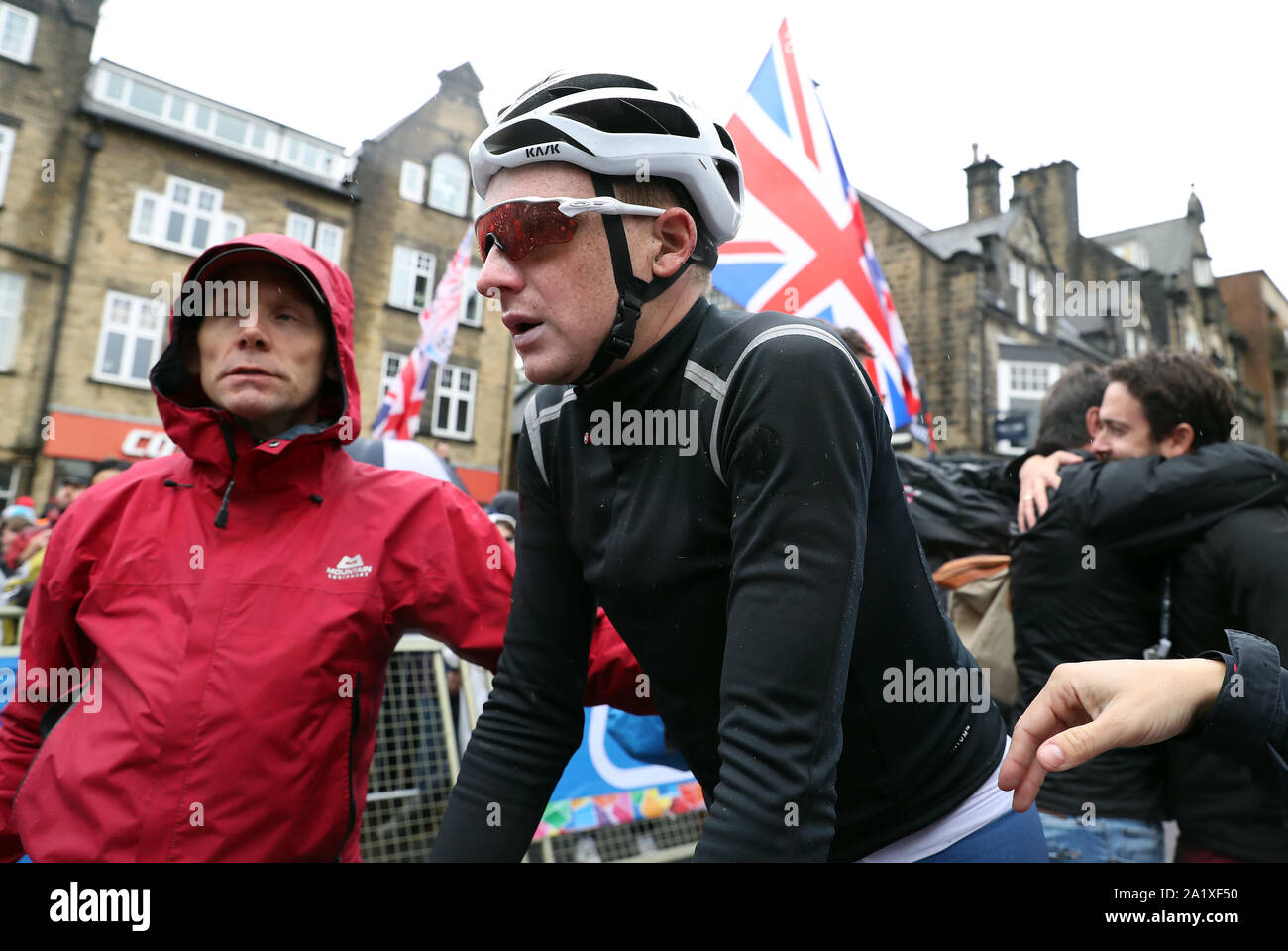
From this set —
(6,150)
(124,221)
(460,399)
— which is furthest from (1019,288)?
(6,150)

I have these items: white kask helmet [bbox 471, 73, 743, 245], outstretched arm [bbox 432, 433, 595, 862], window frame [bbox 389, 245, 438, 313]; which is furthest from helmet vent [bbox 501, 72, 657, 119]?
window frame [bbox 389, 245, 438, 313]

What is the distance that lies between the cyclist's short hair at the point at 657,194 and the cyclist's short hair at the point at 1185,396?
178 cm

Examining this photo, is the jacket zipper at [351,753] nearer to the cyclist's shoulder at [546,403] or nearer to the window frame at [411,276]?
the cyclist's shoulder at [546,403]

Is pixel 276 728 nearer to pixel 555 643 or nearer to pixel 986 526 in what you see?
pixel 555 643

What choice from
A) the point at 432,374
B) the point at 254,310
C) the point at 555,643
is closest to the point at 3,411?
the point at 432,374

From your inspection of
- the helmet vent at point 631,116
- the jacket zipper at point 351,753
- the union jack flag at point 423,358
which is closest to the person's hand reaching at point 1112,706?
the helmet vent at point 631,116

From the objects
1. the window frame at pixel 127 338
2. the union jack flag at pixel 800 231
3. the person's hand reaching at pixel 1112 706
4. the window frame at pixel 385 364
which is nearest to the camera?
the person's hand reaching at pixel 1112 706

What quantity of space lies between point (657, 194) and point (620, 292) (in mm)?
185

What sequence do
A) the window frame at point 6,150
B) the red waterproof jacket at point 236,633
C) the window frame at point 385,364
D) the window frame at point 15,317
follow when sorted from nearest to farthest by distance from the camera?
1. the red waterproof jacket at point 236,633
2. the window frame at point 6,150
3. the window frame at point 15,317
4. the window frame at point 385,364

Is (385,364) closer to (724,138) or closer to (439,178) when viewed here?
(439,178)

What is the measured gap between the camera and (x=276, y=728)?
1694mm

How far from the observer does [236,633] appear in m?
1.75

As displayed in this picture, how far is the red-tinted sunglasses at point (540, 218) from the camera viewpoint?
50.8 inches
